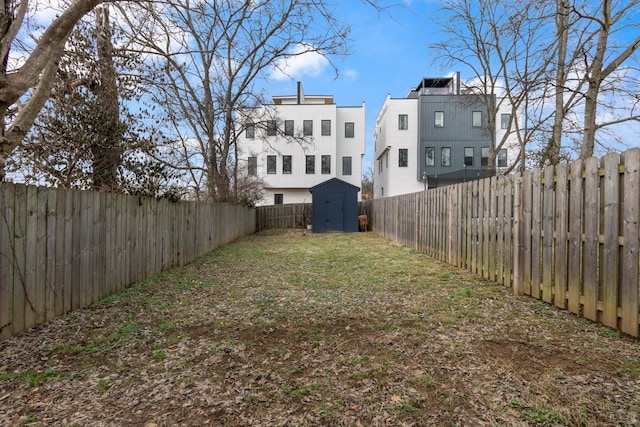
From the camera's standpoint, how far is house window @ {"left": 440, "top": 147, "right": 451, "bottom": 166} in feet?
84.0

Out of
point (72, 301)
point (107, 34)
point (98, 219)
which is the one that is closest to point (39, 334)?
point (72, 301)

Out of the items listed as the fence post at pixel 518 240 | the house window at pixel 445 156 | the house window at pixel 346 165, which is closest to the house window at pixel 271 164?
the house window at pixel 346 165

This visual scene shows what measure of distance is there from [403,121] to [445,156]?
4151 millimetres

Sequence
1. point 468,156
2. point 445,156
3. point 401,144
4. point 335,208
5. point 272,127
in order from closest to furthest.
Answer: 1. point 272,127
2. point 335,208
3. point 468,156
4. point 445,156
5. point 401,144

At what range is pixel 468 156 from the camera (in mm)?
25531

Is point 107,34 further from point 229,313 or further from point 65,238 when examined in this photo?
point 229,313

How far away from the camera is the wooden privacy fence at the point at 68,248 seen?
3389 millimetres

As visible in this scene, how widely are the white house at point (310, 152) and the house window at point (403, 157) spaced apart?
3.18m

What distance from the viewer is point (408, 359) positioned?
2.93 metres

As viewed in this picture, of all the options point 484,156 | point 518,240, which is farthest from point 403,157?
point 518,240

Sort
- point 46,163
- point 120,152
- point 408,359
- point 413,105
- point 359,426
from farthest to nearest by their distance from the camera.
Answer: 1. point 413,105
2. point 120,152
3. point 46,163
4. point 408,359
5. point 359,426

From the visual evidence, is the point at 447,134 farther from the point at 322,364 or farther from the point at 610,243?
the point at 322,364

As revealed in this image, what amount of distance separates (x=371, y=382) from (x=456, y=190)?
19.6 feet

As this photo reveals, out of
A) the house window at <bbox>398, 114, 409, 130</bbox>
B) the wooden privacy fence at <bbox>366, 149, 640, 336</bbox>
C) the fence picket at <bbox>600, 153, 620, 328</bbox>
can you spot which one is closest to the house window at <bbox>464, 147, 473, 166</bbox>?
the house window at <bbox>398, 114, 409, 130</bbox>
